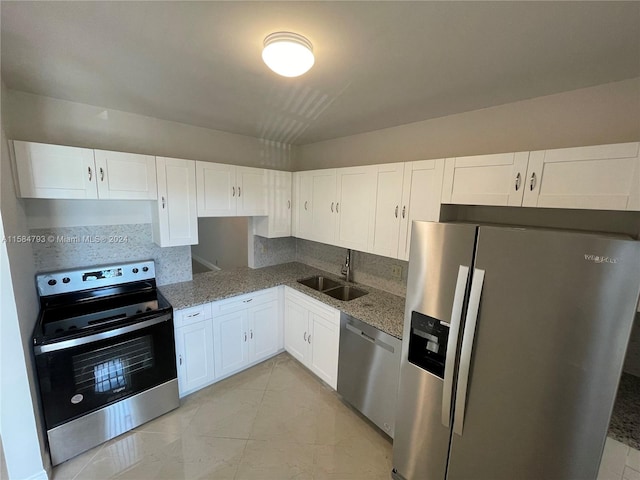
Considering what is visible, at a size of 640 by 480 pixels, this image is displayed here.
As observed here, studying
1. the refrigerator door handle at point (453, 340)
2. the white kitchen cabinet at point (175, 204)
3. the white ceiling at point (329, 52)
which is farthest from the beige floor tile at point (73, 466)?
the white ceiling at point (329, 52)

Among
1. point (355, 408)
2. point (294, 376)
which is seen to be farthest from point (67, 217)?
point (355, 408)

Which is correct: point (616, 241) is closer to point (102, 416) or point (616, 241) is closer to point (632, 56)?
point (632, 56)

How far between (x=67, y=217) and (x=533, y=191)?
3.33 metres

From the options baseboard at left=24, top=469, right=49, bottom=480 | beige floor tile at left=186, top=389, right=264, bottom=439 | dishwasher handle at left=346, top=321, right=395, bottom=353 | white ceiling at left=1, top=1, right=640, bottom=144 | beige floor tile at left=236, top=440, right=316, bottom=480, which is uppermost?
white ceiling at left=1, top=1, right=640, bottom=144

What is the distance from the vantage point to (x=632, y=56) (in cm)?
125

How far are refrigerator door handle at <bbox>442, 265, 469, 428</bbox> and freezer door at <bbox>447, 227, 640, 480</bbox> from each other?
0.15 ft

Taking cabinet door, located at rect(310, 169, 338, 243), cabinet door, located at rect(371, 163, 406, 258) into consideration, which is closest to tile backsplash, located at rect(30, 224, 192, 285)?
cabinet door, located at rect(310, 169, 338, 243)

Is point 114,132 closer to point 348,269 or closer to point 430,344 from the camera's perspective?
point 348,269

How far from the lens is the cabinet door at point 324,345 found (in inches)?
93.4

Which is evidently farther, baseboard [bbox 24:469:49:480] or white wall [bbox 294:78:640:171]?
baseboard [bbox 24:469:49:480]

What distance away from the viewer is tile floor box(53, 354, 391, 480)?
1776 millimetres

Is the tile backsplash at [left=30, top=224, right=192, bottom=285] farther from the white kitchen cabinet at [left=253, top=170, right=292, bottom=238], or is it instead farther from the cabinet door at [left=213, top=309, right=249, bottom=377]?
the white kitchen cabinet at [left=253, top=170, right=292, bottom=238]

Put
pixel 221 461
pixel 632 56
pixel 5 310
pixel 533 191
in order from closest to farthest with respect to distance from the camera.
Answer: pixel 632 56, pixel 5 310, pixel 533 191, pixel 221 461

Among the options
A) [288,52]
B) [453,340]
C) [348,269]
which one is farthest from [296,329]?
[288,52]
